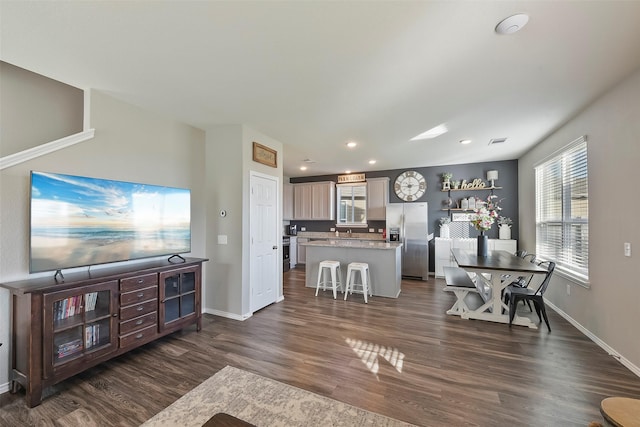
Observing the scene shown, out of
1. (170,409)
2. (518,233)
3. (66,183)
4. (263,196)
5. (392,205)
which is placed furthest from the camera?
(392,205)

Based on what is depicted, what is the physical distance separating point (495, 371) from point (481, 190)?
4.83 metres

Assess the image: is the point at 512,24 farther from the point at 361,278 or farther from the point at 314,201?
the point at 314,201

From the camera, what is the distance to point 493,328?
3.38m

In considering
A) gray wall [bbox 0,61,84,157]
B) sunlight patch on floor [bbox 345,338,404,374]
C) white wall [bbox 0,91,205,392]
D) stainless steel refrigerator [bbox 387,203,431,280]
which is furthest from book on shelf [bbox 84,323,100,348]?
stainless steel refrigerator [bbox 387,203,431,280]

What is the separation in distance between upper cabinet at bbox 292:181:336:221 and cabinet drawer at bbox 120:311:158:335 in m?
5.24

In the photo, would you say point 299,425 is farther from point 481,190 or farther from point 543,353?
point 481,190

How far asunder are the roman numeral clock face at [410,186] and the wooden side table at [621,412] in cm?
581

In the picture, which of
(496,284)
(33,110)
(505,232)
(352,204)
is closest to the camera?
(33,110)

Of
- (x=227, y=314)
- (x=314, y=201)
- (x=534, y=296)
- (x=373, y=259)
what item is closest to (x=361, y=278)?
(x=373, y=259)

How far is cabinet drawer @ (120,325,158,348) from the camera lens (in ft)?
8.28

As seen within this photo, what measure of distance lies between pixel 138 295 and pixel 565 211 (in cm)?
561

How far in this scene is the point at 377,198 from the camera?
6.98m

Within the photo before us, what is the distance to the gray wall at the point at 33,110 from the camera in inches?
88.6

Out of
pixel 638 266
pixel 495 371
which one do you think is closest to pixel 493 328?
pixel 495 371
